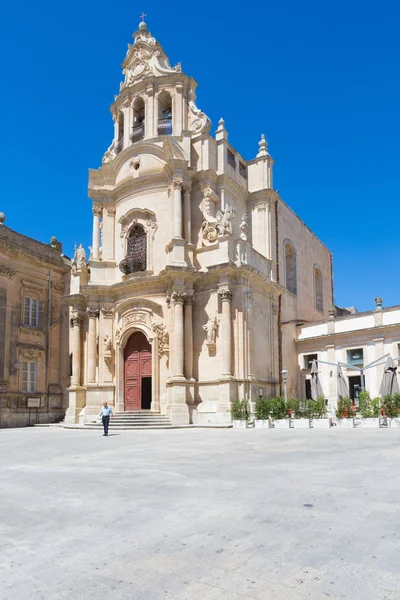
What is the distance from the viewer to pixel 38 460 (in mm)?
12414

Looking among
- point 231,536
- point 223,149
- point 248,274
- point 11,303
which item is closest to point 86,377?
point 11,303

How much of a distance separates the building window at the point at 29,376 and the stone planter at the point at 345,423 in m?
18.6

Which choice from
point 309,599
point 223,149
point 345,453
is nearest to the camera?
point 309,599

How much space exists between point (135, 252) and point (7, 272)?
7.71m

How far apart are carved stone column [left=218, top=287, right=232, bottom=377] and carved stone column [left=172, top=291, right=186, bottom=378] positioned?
2.07 meters

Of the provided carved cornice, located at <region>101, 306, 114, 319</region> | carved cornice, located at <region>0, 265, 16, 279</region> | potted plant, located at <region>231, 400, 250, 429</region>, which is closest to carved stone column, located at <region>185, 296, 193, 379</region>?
potted plant, located at <region>231, 400, 250, 429</region>

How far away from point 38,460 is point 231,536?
8200 millimetres

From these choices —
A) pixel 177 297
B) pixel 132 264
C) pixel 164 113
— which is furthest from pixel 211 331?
pixel 164 113

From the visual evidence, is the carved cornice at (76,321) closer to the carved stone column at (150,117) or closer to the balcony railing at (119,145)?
the balcony railing at (119,145)

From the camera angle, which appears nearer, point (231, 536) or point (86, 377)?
point (231, 536)

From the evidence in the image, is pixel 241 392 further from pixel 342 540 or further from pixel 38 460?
pixel 342 540

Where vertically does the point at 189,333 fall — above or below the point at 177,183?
below

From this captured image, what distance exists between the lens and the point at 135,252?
101ft

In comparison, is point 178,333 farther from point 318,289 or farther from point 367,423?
point 318,289
